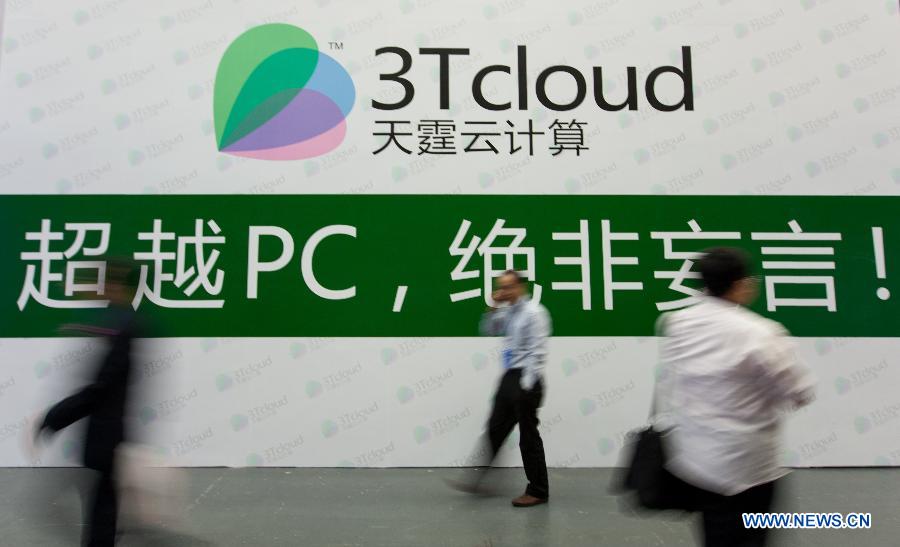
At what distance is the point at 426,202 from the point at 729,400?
11.4ft

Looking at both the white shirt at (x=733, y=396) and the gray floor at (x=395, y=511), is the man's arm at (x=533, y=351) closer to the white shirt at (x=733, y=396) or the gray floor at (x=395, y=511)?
the gray floor at (x=395, y=511)

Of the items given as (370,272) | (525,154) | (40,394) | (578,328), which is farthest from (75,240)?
(578,328)

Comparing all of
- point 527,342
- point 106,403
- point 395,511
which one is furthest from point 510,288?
point 106,403

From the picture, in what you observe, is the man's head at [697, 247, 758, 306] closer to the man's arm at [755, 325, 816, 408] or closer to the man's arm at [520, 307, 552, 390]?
the man's arm at [755, 325, 816, 408]

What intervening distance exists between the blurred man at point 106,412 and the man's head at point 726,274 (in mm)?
2161

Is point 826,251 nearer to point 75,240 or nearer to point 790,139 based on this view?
point 790,139

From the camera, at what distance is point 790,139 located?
5105 mm

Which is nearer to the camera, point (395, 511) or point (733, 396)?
point (733, 396)

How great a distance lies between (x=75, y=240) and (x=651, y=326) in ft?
15.0

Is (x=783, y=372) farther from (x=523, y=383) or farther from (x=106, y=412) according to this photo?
(x=106, y=412)

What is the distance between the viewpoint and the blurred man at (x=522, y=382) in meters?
3.83

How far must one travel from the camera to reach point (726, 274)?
188 cm

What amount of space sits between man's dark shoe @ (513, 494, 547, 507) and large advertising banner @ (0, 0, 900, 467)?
871mm

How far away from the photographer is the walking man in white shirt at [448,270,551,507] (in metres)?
3.83
